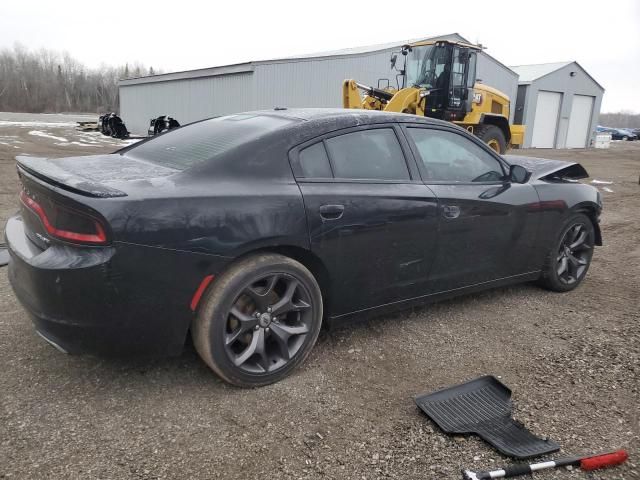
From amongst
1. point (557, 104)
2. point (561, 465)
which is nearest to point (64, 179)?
point (561, 465)

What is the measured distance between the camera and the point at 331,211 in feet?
9.41

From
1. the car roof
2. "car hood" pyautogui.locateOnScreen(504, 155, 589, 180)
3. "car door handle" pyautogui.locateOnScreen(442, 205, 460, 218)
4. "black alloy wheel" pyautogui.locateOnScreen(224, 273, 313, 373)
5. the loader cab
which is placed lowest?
"black alloy wheel" pyautogui.locateOnScreen(224, 273, 313, 373)

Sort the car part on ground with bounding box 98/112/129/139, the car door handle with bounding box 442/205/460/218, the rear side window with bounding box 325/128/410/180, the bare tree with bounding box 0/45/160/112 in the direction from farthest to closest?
the bare tree with bounding box 0/45/160/112, the car part on ground with bounding box 98/112/129/139, the car door handle with bounding box 442/205/460/218, the rear side window with bounding box 325/128/410/180

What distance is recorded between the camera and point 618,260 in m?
5.55

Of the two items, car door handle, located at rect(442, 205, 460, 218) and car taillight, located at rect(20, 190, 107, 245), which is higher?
car taillight, located at rect(20, 190, 107, 245)

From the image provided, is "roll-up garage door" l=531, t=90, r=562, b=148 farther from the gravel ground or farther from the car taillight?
the car taillight

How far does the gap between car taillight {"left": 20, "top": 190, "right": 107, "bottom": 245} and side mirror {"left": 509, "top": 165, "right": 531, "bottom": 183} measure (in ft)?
9.84

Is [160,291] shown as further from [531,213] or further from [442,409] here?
[531,213]

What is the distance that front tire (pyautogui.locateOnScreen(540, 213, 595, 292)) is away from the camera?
14.1 ft

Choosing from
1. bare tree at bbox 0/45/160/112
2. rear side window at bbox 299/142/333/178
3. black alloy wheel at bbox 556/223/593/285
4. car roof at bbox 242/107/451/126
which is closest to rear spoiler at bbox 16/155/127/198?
rear side window at bbox 299/142/333/178

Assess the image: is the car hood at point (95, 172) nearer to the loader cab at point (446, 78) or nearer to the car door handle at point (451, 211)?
the car door handle at point (451, 211)

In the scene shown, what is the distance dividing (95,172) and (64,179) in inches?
11.6

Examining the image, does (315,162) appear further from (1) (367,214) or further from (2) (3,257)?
(2) (3,257)

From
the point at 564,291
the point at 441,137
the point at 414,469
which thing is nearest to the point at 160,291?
the point at 414,469
